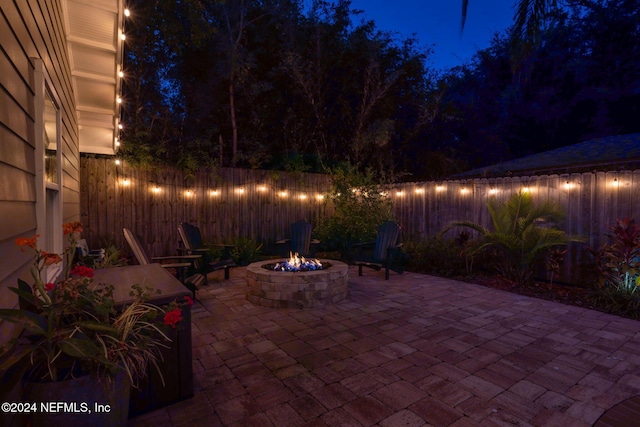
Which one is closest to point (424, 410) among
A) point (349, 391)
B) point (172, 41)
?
point (349, 391)

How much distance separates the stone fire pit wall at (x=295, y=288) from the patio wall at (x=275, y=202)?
309cm

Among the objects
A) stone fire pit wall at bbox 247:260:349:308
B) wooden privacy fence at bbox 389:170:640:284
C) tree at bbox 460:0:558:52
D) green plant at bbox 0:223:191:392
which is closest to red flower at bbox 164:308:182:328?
green plant at bbox 0:223:191:392

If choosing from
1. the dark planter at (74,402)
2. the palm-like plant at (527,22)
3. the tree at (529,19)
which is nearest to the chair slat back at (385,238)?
the palm-like plant at (527,22)

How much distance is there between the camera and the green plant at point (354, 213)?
820 centimetres

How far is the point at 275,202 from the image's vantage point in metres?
8.58

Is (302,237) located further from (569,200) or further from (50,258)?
(50,258)

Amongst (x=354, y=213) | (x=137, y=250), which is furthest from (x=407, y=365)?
(x=354, y=213)

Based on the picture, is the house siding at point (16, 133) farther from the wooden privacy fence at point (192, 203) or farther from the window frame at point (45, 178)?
the wooden privacy fence at point (192, 203)

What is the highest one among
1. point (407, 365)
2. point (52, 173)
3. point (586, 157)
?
point (586, 157)

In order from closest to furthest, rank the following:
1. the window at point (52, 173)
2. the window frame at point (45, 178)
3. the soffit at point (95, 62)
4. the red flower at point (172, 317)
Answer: the red flower at point (172, 317) → the window frame at point (45, 178) → the window at point (52, 173) → the soffit at point (95, 62)

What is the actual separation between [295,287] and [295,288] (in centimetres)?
1

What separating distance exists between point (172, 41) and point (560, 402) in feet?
35.3

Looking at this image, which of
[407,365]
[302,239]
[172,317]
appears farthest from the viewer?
[302,239]

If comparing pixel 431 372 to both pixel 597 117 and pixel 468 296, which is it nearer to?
pixel 468 296
